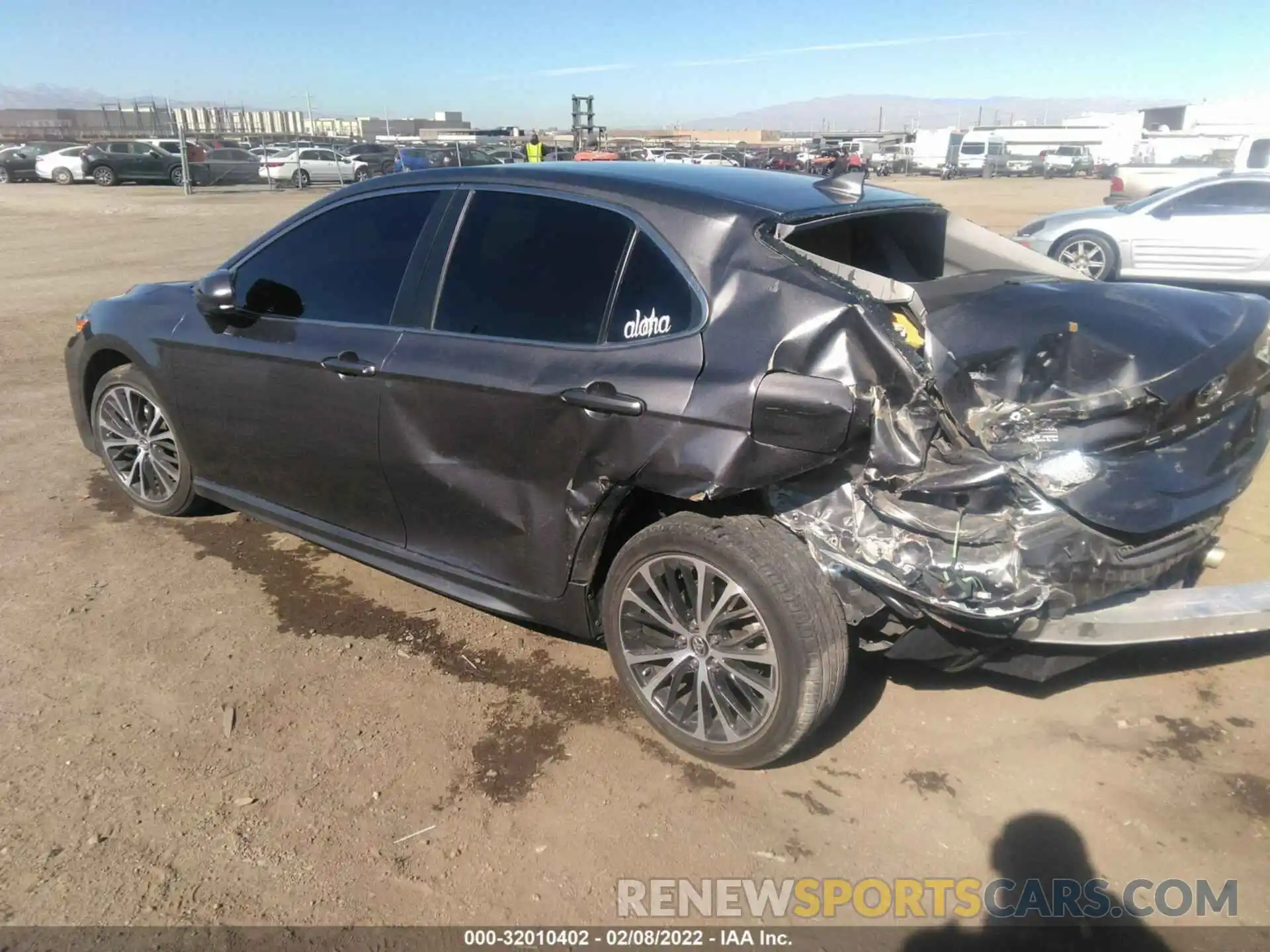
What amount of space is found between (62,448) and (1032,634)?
5.78 meters

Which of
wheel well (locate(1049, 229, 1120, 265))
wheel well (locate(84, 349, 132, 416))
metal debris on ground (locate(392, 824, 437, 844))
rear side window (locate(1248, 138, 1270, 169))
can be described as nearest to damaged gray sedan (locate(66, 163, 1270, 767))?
metal debris on ground (locate(392, 824, 437, 844))

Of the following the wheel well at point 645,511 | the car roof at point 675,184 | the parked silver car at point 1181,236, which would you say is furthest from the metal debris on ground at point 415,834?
the parked silver car at point 1181,236

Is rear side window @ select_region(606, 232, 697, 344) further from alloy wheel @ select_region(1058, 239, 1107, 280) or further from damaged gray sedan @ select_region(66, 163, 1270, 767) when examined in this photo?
alloy wheel @ select_region(1058, 239, 1107, 280)

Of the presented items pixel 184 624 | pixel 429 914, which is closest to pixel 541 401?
pixel 429 914

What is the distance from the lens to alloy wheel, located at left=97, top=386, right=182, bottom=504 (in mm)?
4602

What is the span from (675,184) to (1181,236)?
Answer: 10776 millimetres

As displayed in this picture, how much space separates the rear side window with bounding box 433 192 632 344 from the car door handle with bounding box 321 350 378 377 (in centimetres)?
31

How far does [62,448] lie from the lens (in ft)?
19.4

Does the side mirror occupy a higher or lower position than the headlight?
higher

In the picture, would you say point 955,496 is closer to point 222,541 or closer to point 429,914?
point 429,914

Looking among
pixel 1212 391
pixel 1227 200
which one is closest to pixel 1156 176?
pixel 1227 200

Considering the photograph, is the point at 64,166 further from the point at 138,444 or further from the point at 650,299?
the point at 650,299

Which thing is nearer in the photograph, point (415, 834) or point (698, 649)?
point (415, 834)

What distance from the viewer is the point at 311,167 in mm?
34000
